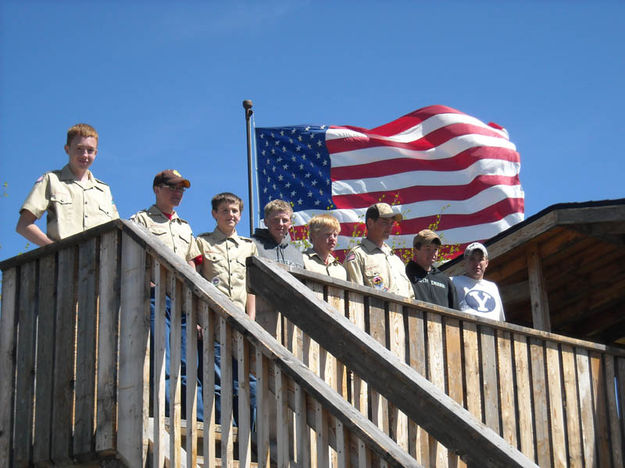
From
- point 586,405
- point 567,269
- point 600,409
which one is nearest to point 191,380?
point 586,405

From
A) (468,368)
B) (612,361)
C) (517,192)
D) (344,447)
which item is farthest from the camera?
(517,192)

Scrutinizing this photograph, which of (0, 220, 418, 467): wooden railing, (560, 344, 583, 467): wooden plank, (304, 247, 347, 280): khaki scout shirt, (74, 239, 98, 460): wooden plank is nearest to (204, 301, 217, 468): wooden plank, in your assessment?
(0, 220, 418, 467): wooden railing

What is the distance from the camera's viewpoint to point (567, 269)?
41.9 ft

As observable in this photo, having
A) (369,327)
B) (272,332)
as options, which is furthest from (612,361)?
(272,332)

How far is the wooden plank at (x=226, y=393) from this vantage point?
462cm

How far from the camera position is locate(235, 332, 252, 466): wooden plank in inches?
180

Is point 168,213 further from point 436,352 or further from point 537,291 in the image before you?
point 537,291

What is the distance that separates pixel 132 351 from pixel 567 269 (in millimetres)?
8709

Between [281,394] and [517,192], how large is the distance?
13.0 metres

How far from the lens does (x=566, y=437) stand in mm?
7500

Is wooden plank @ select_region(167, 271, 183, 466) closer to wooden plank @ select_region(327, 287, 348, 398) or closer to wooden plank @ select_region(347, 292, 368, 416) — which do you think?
wooden plank @ select_region(327, 287, 348, 398)

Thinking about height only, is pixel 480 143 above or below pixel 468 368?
above

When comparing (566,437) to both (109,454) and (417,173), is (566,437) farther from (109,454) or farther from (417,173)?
(417,173)

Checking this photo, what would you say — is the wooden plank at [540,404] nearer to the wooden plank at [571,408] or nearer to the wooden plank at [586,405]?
the wooden plank at [571,408]
